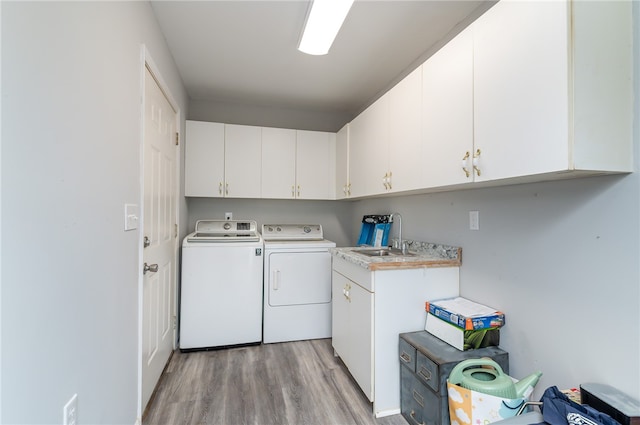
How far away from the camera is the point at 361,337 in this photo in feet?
6.10

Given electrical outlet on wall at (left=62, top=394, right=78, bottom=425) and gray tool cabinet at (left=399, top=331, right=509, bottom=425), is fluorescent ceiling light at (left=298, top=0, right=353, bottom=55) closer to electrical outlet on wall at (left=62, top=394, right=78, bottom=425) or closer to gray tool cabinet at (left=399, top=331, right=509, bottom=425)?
gray tool cabinet at (left=399, top=331, right=509, bottom=425)

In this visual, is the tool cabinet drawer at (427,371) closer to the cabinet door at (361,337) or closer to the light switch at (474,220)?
the cabinet door at (361,337)

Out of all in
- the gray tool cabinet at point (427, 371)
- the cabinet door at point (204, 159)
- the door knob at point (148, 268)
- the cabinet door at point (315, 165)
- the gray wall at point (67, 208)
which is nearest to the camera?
the gray wall at point (67, 208)

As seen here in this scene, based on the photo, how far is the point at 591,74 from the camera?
0.96 metres

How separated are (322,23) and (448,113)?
3.03ft

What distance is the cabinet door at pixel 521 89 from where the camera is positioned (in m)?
0.97

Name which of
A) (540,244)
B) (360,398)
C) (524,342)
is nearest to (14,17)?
(540,244)

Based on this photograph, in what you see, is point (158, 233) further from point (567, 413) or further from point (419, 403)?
point (567, 413)

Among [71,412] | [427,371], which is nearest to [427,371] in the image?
[427,371]

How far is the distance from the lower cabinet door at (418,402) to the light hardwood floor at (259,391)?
0.34 ft

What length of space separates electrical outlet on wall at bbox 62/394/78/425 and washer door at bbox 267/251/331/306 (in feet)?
5.93

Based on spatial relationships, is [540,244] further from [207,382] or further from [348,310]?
[207,382]

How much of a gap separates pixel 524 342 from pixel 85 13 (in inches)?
91.3

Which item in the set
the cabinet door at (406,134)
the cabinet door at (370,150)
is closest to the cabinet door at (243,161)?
the cabinet door at (370,150)
